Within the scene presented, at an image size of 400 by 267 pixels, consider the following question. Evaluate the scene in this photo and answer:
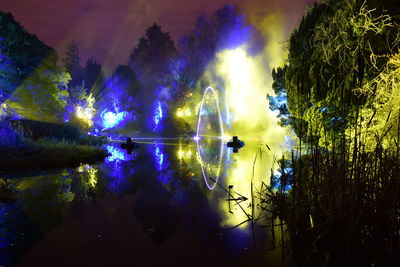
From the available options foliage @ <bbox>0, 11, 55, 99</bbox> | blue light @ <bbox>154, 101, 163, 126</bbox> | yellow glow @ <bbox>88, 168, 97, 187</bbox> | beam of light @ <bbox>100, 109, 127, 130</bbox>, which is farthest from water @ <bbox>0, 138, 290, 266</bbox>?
beam of light @ <bbox>100, 109, 127, 130</bbox>

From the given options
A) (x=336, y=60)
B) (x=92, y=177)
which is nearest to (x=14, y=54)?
(x=92, y=177)

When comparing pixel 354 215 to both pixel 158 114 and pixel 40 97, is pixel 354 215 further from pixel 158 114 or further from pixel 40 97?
pixel 158 114

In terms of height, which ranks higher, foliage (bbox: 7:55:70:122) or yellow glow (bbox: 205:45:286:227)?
yellow glow (bbox: 205:45:286:227)

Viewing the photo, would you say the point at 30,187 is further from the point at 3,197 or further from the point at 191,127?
the point at 191,127

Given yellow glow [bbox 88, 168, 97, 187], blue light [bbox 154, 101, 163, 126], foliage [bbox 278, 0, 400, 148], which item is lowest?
yellow glow [bbox 88, 168, 97, 187]

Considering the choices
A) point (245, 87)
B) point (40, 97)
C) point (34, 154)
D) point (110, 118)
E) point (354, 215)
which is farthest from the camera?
point (110, 118)

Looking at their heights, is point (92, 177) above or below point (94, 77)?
below

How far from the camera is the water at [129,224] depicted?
5.34 meters

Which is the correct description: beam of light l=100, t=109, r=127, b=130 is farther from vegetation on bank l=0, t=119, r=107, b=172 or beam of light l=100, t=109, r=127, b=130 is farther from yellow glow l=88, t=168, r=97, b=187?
yellow glow l=88, t=168, r=97, b=187

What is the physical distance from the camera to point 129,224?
22.6 feet

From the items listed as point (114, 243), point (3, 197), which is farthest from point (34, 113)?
point (114, 243)

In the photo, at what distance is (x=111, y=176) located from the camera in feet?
39.5

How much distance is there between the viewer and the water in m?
5.34

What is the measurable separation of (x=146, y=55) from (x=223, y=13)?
45.9ft
